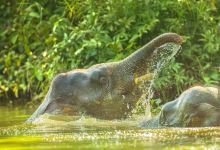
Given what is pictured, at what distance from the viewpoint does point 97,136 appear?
25.4ft

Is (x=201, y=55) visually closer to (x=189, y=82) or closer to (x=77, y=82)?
(x=189, y=82)

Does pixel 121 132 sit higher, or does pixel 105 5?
pixel 105 5

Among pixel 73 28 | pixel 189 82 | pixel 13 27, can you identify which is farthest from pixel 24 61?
pixel 189 82

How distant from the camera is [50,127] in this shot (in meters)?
9.10

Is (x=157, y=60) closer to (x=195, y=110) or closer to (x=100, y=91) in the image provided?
(x=100, y=91)

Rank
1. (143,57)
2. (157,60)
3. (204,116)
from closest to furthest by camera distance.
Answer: (204,116), (143,57), (157,60)

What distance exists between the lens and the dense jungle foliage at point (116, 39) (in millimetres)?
12438

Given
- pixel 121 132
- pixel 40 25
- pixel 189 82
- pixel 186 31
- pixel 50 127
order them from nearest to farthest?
pixel 121 132 < pixel 50 127 < pixel 189 82 < pixel 186 31 < pixel 40 25

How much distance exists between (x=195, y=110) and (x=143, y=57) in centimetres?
146

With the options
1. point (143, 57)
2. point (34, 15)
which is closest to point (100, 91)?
point (143, 57)

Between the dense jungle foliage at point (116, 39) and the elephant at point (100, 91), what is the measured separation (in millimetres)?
1821

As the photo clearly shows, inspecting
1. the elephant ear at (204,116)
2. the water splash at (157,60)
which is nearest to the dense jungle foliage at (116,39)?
the water splash at (157,60)

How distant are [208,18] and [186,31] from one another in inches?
16.4

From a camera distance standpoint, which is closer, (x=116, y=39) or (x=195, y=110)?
(x=195, y=110)
